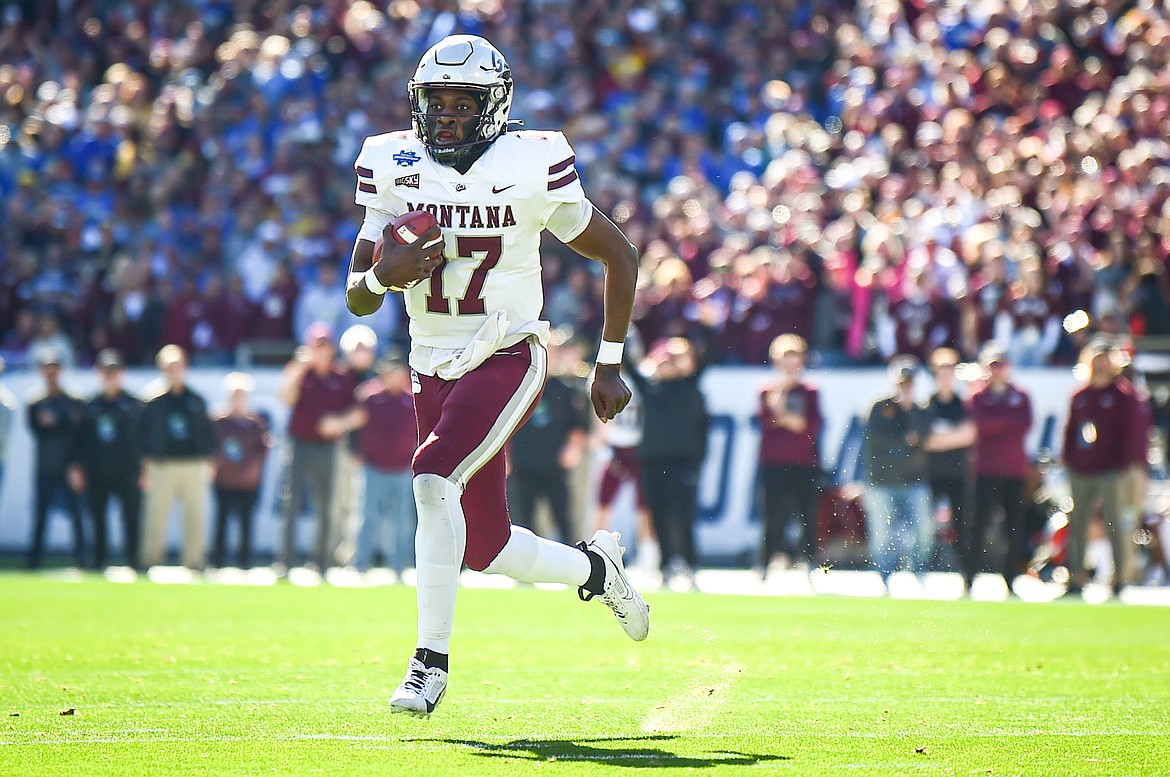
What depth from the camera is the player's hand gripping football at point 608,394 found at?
608 centimetres

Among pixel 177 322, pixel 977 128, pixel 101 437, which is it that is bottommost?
pixel 101 437

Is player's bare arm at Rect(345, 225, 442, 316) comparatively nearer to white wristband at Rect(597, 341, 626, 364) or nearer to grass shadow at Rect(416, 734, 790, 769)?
white wristband at Rect(597, 341, 626, 364)

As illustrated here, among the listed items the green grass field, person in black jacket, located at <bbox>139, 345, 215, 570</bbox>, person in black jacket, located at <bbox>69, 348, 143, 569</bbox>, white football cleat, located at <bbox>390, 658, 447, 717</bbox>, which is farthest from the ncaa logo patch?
person in black jacket, located at <bbox>69, 348, 143, 569</bbox>

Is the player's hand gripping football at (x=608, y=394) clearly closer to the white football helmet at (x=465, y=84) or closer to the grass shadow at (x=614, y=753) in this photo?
the white football helmet at (x=465, y=84)

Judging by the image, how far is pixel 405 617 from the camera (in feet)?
33.8

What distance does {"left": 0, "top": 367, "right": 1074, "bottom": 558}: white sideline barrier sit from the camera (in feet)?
46.0

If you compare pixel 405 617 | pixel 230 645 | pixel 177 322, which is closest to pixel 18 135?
pixel 177 322

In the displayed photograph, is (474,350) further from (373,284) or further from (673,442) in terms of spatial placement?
(673,442)

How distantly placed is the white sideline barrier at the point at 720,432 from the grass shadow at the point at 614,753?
8299 mm

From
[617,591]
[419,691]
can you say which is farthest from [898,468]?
[419,691]

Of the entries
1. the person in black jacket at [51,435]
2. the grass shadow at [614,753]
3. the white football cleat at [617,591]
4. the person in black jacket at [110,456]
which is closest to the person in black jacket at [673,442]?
the person in black jacket at [110,456]

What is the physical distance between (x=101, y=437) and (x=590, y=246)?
32.7ft

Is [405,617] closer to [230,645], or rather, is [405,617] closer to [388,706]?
[230,645]

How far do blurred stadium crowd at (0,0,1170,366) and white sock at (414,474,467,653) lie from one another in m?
8.63
